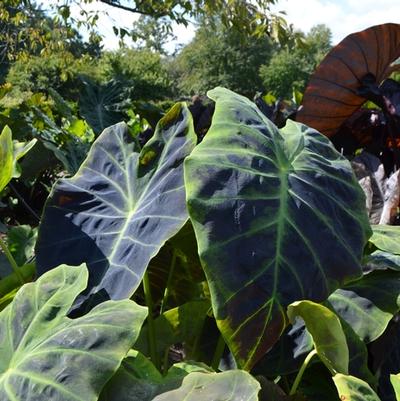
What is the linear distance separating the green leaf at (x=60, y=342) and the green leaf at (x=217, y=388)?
92 millimetres

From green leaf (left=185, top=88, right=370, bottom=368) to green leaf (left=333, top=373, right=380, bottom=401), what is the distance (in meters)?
0.12

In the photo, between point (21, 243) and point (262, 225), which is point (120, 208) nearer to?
point (262, 225)

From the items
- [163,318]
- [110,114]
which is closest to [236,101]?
[163,318]

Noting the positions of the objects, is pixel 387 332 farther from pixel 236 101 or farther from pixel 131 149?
pixel 131 149

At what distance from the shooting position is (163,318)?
120 cm

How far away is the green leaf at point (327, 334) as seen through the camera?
89 cm

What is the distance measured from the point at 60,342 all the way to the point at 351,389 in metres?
0.39

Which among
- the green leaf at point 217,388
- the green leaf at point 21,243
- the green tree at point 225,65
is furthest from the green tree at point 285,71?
the green leaf at point 217,388

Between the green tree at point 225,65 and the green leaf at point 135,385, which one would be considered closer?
the green leaf at point 135,385

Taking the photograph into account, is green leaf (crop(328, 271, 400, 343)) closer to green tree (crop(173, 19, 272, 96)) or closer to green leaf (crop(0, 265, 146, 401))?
green leaf (crop(0, 265, 146, 401))

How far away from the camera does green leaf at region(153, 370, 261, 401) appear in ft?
2.65

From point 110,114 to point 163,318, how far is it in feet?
6.49

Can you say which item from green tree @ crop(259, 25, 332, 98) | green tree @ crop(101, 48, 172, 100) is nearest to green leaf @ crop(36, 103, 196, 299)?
green tree @ crop(101, 48, 172, 100)

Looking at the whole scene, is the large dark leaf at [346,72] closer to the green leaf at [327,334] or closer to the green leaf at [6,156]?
the green leaf at [6,156]
